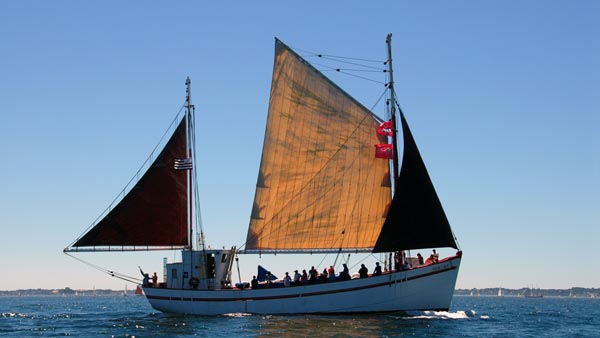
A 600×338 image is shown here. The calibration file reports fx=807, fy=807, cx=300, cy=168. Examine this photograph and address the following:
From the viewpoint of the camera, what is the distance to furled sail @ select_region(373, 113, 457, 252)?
50.4 meters

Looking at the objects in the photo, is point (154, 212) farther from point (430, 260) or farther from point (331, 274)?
point (430, 260)

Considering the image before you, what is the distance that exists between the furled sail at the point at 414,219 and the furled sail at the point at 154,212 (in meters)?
16.1

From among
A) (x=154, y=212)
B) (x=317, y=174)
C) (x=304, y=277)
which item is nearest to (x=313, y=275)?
(x=304, y=277)

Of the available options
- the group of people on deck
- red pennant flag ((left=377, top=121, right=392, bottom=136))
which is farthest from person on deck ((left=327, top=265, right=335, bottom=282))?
red pennant flag ((left=377, top=121, right=392, bottom=136))

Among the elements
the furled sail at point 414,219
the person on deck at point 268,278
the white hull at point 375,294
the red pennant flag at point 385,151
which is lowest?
→ the white hull at point 375,294

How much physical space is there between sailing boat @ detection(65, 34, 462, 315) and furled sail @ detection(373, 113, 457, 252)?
0.06m

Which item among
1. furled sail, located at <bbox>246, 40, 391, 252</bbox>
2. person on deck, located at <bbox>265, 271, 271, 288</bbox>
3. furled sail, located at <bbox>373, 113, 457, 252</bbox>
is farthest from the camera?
furled sail, located at <bbox>246, 40, 391, 252</bbox>

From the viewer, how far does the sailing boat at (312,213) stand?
5069 centimetres

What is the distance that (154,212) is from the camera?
58156 millimetres

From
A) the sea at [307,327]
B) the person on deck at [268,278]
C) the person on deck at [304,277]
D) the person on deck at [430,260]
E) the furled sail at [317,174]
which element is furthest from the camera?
the furled sail at [317,174]

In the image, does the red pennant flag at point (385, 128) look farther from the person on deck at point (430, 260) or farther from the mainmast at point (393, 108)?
the person on deck at point (430, 260)

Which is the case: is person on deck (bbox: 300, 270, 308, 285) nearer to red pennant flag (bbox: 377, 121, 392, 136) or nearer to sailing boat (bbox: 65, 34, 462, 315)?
sailing boat (bbox: 65, 34, 462, 315)

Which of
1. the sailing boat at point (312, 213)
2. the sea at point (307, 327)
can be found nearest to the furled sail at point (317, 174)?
A: the sailing boat at point (312, 213)

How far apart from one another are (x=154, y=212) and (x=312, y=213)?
38.5 feet
